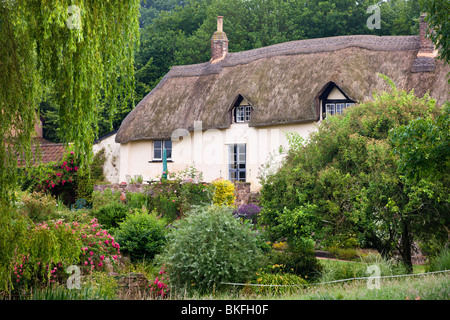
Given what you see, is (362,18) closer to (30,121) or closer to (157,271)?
(157,271)

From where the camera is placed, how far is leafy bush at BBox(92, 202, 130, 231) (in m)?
17.5

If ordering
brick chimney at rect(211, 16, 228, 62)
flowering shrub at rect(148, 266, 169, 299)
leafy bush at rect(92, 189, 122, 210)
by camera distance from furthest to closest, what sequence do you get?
1. brick chimney at rect(211, 16, 228, 62)
2. leafy bush at rect(92, 189, 122, 210)
3. flowering shrub at rect(148, 266, 169, 299)

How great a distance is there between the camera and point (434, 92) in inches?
953

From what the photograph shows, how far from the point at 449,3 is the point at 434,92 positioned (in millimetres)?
15500

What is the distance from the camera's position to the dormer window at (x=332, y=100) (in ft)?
84.5

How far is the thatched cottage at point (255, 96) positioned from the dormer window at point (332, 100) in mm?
43

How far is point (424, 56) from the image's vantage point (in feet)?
84.7

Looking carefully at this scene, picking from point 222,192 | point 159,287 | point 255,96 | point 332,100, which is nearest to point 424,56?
point 332,100

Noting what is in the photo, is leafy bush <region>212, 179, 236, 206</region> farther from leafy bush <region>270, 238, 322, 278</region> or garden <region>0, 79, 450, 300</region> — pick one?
leafy bush <region>270, 238, 322, 278</region>

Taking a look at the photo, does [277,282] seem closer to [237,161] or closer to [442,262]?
[442,262]

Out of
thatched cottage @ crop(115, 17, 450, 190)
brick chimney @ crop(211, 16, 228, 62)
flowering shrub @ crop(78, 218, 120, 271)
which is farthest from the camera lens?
brick chimney @ crop(211, 16, 228, 62)

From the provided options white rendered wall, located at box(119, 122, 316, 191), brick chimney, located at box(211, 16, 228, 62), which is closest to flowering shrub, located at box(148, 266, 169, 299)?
white rendered wall, located at box(119, 122, 316, 191)

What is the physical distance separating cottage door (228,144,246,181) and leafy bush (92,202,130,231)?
10168 millimetres
